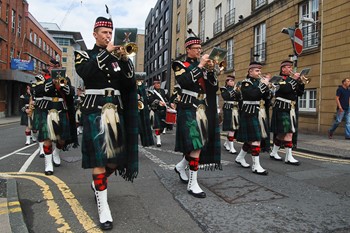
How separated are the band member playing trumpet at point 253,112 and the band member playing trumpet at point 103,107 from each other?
10.2ft

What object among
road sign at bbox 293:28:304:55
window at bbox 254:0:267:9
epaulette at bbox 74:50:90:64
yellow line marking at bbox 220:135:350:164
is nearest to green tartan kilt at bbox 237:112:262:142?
yellow line marking at bbox 220:135:350:164

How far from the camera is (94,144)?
3541mm

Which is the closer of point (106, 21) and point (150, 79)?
point (106, 21)

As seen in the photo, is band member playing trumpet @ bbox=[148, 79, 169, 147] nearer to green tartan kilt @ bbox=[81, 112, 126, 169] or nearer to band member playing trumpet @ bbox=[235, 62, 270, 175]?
band member playing trumpet @ bbox=[235, 62, 270, 175]

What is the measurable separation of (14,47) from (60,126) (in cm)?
3095

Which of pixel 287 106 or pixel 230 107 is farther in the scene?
pixel 230 107

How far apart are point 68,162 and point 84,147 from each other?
12.5 ft

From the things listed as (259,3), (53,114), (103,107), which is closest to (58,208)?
(103,107)

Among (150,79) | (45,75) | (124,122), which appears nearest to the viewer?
(124,122)

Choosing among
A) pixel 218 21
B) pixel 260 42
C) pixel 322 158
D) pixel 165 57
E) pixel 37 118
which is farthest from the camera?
pixel 165 57

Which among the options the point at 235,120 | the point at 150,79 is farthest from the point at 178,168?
the point at 150,79

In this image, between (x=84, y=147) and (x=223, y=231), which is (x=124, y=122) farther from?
(x=223, y=231)

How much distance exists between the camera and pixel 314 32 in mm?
13867

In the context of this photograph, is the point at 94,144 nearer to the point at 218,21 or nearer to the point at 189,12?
the point at 218,21
